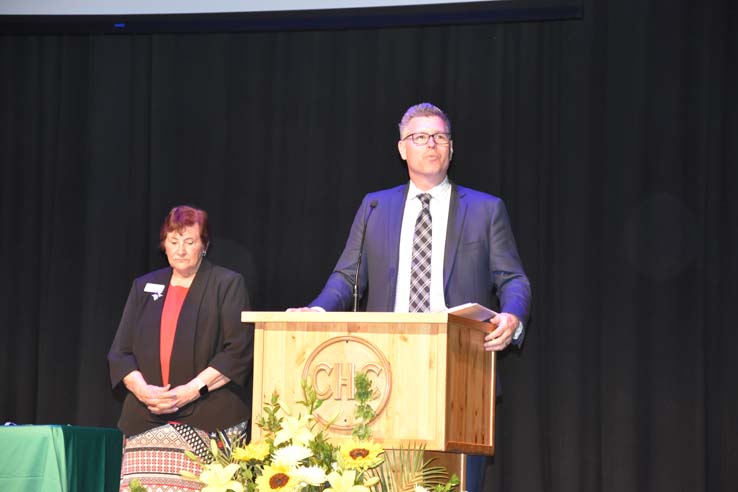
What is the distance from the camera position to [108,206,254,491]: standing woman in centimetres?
419

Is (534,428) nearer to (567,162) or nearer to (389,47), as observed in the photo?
(567,162)

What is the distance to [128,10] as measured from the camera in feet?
17.7

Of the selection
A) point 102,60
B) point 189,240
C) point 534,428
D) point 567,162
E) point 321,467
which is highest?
point 102,60

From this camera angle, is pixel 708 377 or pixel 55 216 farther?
pixel 55 216

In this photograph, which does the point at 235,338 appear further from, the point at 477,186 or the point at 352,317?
the point at 352,317

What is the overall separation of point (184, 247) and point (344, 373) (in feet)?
5.72

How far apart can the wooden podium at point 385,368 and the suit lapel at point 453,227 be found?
0.51 metres

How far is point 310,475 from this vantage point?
1292 mm

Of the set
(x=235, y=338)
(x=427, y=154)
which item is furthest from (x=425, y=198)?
(x=235, y=338)

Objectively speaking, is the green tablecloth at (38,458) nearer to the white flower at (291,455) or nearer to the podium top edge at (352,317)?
the podium top edge at (352,317)

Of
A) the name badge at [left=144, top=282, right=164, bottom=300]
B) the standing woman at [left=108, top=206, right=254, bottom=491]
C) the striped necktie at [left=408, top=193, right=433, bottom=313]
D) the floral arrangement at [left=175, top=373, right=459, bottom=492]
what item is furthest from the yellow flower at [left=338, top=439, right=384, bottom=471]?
the name badge at [left=144, top=282, right=164, bottom=300]

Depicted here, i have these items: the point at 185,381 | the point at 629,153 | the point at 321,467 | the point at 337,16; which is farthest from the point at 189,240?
the point at 321,467

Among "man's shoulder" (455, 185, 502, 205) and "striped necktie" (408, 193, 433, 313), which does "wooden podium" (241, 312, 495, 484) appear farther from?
"man's shoulder" (455, 185, 502, 205)

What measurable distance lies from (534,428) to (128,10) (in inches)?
118
